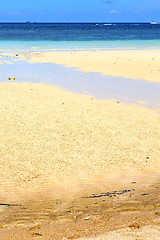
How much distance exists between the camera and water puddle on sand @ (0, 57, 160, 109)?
12.1 meters

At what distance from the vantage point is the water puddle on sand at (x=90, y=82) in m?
12.1

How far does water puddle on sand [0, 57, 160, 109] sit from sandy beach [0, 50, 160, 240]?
50.5 inches

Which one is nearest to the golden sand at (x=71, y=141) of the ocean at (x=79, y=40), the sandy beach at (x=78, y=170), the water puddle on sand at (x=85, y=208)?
the sandy beach at (x=78, y=170)

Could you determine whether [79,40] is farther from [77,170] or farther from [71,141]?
[77,170]

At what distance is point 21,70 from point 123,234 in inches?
641

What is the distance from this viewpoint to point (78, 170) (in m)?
6.03

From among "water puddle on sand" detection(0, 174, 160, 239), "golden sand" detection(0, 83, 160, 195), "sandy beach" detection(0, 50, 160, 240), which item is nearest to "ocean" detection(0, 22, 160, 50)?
"golden sand" detection(0, 83, 160, 195)

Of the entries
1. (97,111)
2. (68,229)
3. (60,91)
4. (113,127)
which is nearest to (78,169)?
(68,229)

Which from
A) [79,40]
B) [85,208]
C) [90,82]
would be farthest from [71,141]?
[79,40]

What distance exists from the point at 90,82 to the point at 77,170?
9448mm

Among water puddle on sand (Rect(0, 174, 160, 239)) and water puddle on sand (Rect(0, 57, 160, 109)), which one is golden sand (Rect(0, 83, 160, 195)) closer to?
water puddle on sand (Rect(0, 174, 160, 239))

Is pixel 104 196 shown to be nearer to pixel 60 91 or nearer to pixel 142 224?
pixel 142 224

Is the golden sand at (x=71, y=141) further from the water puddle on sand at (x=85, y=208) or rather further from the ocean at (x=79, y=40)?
the ocean at (x=79, y=40)

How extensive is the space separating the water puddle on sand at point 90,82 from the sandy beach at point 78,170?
1.28m
